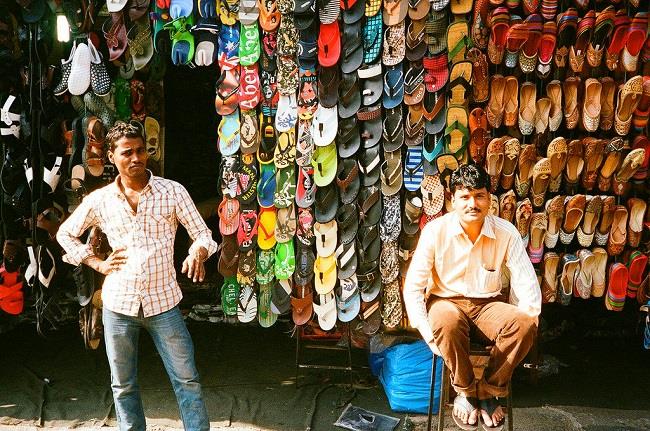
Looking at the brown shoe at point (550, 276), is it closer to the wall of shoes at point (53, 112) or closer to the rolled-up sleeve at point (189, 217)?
the rolled-up sleeve at point (189, 217)

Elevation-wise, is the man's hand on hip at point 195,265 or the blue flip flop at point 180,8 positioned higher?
the blue flip flop at point 180,8

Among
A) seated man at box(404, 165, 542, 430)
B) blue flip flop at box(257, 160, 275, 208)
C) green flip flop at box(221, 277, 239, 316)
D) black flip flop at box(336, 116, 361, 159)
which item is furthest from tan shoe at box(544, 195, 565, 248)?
green flip flop at box(221, 277, 239, 316)

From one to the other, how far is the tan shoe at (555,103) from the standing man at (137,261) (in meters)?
1.96

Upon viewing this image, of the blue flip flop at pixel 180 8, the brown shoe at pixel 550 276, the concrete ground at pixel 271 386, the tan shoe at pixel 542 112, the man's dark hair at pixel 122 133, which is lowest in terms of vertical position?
the concrete ground at pixel 271 386

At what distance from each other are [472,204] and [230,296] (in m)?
1.46

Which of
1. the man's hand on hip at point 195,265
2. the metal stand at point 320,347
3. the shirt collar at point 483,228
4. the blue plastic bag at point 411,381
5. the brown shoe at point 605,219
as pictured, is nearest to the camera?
the man's hand on hip at point 195,265

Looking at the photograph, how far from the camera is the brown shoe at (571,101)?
3182mm

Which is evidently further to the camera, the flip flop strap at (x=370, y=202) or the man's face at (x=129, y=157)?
the flip flop strap at (x=370, y=202)

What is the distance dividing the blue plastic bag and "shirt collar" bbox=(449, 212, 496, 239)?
0.87 metres

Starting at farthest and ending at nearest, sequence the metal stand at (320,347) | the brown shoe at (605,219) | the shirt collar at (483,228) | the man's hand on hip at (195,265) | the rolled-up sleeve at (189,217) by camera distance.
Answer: the metal stand at (320,347) → the brown shoe at (605,219) → the shirt collar at (483,228) → the rolled-up sleeve at (189,217) → the man's hand on hip at (195,265)

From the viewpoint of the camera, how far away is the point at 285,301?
3.28m

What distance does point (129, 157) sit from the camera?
233 centimetres

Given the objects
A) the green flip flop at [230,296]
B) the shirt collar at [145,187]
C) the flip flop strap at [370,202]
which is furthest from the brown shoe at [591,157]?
the shirt collar at [145,187]

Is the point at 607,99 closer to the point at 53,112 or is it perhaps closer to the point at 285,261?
the point at 285,261
